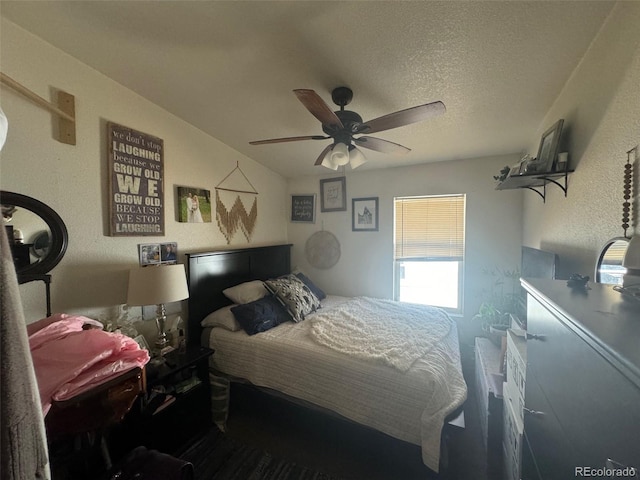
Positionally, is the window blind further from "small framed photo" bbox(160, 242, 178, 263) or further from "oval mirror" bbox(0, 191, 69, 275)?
"oval mirror" bbox(0, 191, 69, 275)

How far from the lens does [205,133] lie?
2523mm

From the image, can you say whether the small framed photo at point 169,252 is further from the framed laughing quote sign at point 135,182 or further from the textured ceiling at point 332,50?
the textured ceiling at point 332,50

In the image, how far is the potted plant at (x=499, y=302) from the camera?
239cm

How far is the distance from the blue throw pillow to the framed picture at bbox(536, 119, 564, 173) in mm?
2201

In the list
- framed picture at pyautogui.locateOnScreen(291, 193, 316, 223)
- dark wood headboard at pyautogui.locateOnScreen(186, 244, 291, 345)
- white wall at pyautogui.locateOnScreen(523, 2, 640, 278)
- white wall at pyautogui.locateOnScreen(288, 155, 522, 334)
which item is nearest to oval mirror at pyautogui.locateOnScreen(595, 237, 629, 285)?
white wall at pyautogui.locateOnScreen(523, 2, 640, 278)

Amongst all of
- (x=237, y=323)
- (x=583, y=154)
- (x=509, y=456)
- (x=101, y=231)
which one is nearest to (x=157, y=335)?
(x=237, y=323)

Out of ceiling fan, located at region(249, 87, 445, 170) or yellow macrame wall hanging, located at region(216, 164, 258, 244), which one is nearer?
ceiling fan, located at region(249, 87, 445, 170)

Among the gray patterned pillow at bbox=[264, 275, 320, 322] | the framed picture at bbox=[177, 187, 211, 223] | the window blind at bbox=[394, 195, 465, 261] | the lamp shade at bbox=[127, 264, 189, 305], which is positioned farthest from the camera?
the window blind at bbox=[394, 195, 465, 261]

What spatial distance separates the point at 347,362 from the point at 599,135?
5.81 feet

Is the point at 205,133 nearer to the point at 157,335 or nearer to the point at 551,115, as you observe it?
the point at 157,335

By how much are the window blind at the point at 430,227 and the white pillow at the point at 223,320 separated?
210 cm

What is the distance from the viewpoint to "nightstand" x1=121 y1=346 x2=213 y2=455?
1.60 m

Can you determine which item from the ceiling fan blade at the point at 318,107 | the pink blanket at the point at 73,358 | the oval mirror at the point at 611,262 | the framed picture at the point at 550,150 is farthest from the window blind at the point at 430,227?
the pink blanket at the point at 73,358

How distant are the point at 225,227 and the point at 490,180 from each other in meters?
2.97
